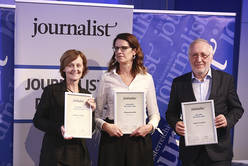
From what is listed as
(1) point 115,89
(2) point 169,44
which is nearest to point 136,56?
(1) point 115,89

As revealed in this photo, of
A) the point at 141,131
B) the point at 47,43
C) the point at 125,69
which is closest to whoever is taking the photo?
the point at 141,131

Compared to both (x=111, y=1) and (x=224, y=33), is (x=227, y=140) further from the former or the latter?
(x=111, y=1)

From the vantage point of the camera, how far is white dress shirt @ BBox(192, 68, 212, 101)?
2.49 meters

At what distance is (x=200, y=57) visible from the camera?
2.45m

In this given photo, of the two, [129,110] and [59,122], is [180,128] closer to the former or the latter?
[129,110]

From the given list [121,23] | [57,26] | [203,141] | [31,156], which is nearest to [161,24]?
[121,23]

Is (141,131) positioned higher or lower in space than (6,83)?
lower

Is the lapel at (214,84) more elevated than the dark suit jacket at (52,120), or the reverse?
the lapel at (214,84)

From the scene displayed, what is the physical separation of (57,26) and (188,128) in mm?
1875

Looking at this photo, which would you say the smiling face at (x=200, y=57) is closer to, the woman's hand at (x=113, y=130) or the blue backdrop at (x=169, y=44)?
→ the woman's hand at (x=113, y=130)

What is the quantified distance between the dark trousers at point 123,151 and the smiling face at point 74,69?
58cm

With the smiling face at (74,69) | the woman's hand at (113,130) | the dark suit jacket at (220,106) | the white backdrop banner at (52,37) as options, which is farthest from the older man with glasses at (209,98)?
the white backdrop banner at (52,37)

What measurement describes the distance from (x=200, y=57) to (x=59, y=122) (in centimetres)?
130

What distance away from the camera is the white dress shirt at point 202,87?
2488 mm
